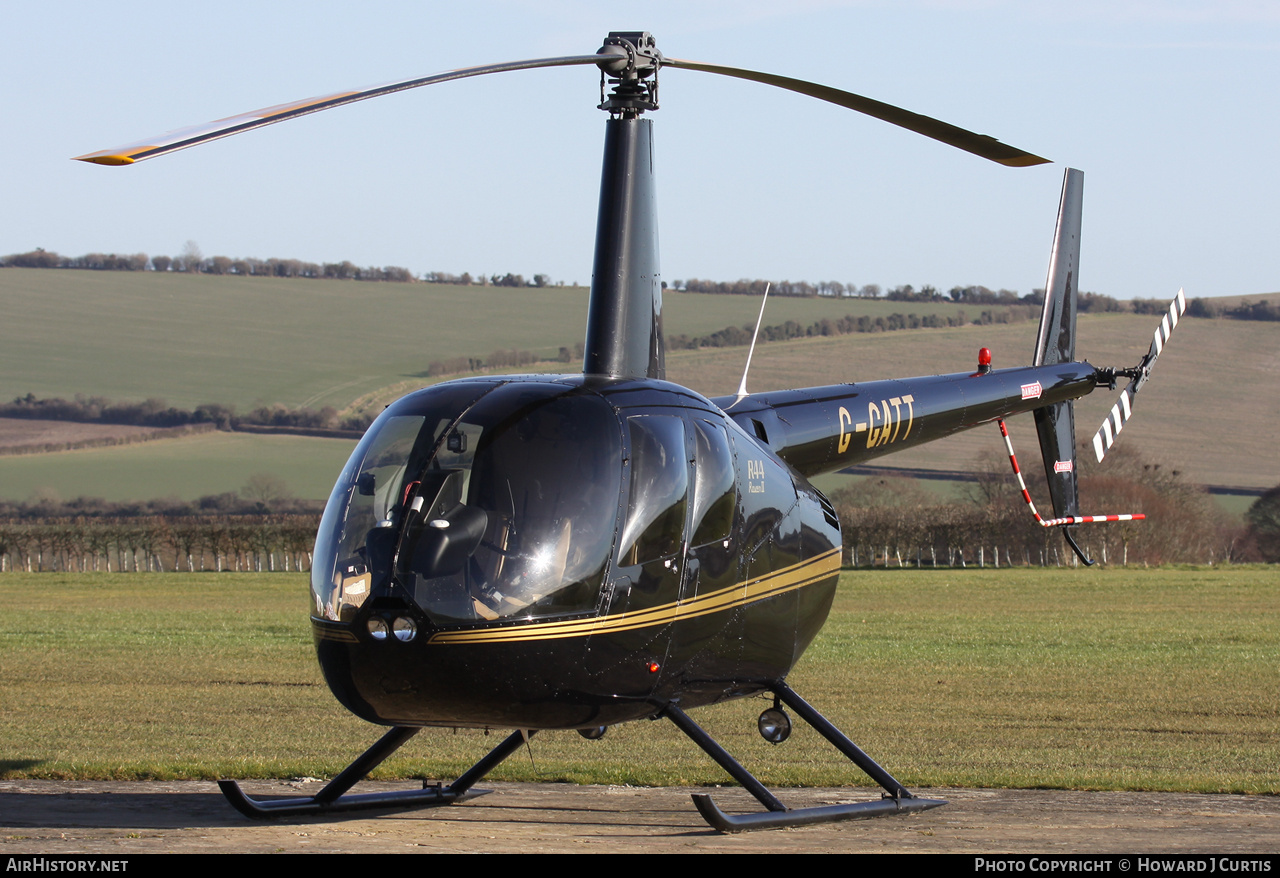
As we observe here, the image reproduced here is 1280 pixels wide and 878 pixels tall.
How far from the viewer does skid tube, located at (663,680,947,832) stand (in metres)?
7.57

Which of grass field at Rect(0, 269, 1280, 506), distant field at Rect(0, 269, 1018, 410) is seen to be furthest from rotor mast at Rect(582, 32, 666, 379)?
distant field at Rect(0, 269, 1018, 410)

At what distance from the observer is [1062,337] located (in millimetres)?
13492

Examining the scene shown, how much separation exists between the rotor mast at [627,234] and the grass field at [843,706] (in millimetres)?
3610

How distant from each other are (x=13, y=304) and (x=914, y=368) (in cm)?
7184

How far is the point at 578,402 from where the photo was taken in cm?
709

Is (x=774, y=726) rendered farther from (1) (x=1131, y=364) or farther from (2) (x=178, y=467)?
(1) (x=1131, y=364)

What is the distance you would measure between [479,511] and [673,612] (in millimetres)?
1372

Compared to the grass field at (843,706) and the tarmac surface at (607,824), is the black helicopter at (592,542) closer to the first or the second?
the tarmac surface at (607,824)

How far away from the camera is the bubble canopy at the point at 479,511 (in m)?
6.48

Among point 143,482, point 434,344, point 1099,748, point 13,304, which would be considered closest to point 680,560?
point 1099,748

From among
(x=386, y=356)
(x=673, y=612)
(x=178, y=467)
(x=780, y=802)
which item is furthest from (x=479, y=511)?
(x=386, y=356)

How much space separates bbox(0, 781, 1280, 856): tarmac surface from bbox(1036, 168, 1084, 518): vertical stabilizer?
174 inches

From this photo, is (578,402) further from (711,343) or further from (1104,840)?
(711,343)

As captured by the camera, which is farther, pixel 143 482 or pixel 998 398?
pixel 143 482
